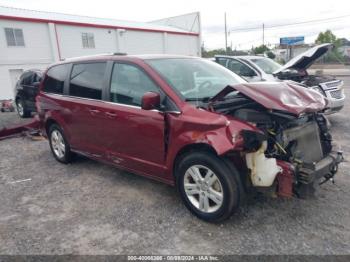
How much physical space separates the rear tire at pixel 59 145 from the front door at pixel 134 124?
1.38m

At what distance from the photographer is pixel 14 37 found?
18.1 metres

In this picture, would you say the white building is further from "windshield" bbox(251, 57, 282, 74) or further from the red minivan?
the red minivan

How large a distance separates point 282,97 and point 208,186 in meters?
1.15

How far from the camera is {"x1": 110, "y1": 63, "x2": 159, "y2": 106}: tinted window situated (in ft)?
11.9

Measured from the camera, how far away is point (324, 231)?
9.80ft

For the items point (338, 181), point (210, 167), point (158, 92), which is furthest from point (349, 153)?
point (158, 92)

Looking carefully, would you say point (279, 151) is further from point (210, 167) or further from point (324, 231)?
point (324, 231)

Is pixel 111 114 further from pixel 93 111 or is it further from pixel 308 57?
pixel 308 57

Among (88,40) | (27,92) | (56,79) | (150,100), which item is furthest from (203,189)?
(88,40)

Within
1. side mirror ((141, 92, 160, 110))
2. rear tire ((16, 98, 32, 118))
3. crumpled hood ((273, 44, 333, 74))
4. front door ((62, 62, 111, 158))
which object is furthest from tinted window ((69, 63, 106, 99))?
rear tire ((16, 98, 32, 118))

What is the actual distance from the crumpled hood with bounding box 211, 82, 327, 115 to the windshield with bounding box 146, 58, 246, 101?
404mm

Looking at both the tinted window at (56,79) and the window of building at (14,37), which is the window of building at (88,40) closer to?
the window of building at (14,37)

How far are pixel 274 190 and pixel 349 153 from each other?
2.96 metres

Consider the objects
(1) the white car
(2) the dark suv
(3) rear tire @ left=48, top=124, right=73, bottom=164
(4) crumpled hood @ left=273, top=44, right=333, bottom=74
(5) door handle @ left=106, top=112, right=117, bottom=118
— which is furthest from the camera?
(2) the dark suv
